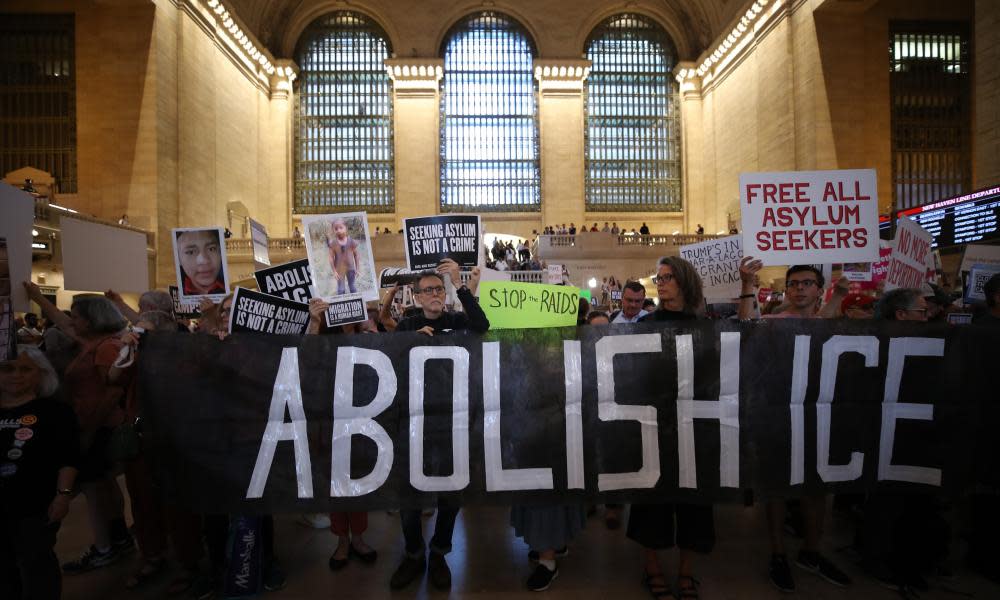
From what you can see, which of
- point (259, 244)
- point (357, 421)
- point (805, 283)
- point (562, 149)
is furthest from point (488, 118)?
point (357, 421)

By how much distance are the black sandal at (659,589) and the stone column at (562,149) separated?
93.9ft

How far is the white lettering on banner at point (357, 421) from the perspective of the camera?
352 cm

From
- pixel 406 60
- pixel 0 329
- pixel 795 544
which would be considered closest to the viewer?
pixel 0 329

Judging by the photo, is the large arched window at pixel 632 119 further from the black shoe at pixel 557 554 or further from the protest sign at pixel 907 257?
the black shoe at pixel 557 554

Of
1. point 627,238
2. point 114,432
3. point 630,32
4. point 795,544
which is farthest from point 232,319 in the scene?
point 630,32

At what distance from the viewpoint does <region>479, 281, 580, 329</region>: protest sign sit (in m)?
3.82

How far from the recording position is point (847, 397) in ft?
12.0

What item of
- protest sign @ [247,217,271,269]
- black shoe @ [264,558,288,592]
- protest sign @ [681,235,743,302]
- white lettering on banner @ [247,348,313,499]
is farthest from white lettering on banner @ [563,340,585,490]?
protest sign @ [247,217,271,269]

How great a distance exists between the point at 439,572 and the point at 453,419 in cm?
111

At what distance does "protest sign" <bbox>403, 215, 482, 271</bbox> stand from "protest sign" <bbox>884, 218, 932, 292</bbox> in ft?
13.5

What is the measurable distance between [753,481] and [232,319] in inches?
137

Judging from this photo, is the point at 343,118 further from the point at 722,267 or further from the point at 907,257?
the point at 907,257

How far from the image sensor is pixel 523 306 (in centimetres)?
384

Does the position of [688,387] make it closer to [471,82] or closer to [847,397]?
[847,397]
